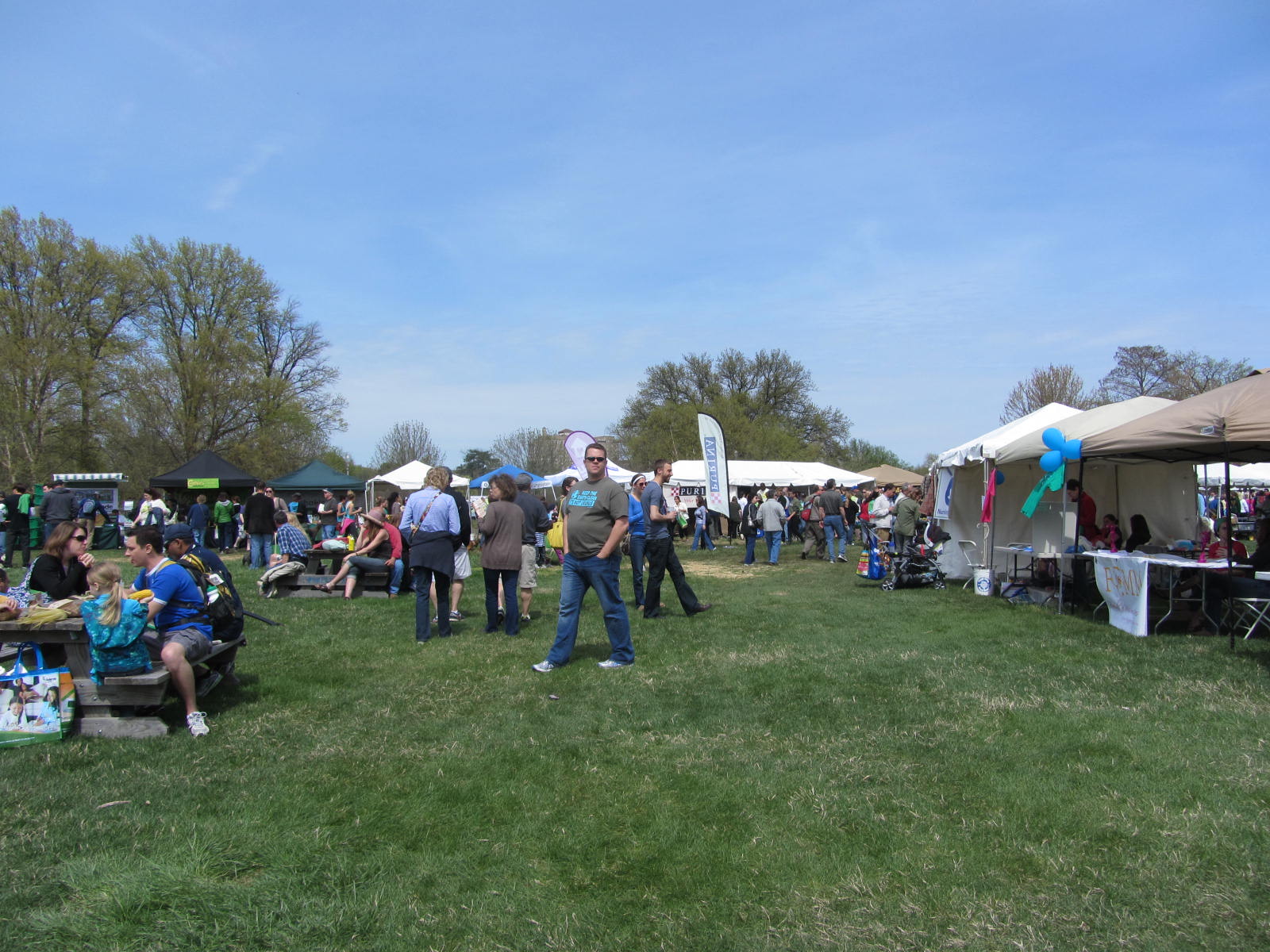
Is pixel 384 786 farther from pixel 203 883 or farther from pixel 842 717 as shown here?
pixel 842 717

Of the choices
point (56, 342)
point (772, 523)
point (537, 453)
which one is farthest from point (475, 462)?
point (772, 523)

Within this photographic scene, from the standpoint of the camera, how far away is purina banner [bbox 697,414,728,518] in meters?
16.6

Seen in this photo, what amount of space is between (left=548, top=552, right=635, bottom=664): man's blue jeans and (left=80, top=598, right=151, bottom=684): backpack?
2.80 m

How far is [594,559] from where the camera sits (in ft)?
20.9

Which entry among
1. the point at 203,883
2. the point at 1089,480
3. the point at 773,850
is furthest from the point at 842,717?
the point at 1089,480

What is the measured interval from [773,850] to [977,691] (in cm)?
294

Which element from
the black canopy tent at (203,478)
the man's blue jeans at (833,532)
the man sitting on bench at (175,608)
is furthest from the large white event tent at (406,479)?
the man sitting on bench at (175,608)

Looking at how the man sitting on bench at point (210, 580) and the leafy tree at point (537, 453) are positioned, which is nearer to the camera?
the man sitting on bench at point (210, 580)

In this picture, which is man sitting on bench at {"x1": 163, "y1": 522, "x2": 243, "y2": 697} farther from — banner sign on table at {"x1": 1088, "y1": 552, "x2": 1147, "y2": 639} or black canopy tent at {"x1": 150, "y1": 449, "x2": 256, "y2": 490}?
black canopy tent at {"x1": 150, "y1": 449, "x2": 256, "y2": 490}

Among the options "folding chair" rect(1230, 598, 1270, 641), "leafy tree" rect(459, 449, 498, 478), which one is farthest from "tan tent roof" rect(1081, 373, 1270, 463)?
"leafy tree" rect(459, 449, 498, 478)

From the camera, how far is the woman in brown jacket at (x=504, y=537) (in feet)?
25.2

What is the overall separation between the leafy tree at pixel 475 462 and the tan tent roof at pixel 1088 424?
52247 millimetres

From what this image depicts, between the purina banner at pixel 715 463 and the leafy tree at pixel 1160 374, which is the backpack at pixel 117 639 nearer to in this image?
the purina banner at pixel 715 463

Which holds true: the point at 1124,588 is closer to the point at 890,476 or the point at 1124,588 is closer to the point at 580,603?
the point at 580,603
